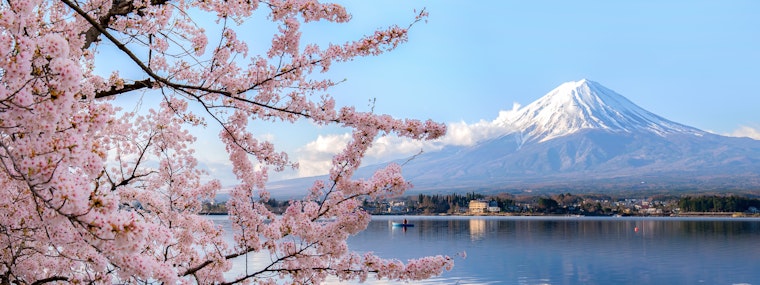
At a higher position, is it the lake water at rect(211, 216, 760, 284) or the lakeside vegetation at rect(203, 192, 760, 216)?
the lakeside vegetation at rect(203, 192, 760, 216)

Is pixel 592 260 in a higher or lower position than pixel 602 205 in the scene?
lower

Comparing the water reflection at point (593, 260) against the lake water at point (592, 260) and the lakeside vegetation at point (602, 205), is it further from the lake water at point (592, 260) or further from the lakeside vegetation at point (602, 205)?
the lakeside vegetation at point (602, 205)

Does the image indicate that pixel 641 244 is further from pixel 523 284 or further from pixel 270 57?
pixel 270 57

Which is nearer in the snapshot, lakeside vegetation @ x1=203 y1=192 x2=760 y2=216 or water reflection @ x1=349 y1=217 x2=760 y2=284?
water reflection @ x1=349 y1=217 x2=760 y2=284

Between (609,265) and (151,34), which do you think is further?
(609,265)

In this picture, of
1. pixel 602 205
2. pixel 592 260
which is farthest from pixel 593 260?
pixel 602 205

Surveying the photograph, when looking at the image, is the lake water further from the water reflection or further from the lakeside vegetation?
the lakeside vegetation

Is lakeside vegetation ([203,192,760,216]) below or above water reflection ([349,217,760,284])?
above

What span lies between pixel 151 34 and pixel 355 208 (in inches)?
75.7

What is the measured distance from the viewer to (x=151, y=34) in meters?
5.28

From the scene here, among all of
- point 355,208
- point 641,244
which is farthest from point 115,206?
point 641,244

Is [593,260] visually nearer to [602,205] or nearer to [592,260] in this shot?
[592,260]

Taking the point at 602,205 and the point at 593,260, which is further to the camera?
the point at 602,205

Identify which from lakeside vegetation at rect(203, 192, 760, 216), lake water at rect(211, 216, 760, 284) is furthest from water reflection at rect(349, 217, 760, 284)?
lakeside vegetation at rect(203, 192, 760, 216)
